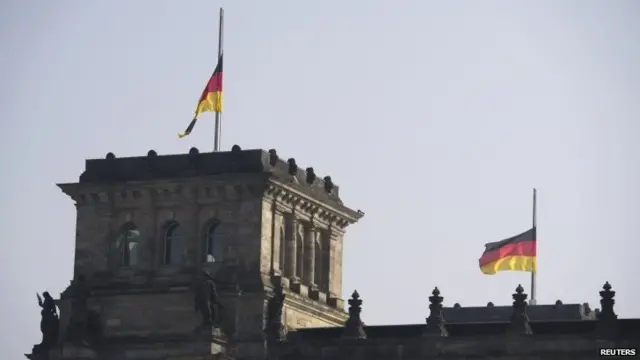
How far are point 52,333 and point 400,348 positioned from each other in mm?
16639

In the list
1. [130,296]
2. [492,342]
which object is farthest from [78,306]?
[492,342]

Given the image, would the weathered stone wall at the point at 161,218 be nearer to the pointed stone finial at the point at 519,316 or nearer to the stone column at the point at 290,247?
the stone column at the point at 290,247

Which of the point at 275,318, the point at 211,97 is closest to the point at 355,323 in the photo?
the point at 275,318

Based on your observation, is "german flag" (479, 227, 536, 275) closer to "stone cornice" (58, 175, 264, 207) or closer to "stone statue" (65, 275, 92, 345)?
"stone cornice" (58, 175, 264, 207)

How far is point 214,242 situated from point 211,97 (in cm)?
811

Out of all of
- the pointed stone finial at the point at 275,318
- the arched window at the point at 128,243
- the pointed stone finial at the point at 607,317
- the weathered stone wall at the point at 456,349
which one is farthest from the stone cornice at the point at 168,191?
the pointed stone finial at the point at 607,317

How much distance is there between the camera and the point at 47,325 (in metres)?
118

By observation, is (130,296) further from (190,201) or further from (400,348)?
(400,348)

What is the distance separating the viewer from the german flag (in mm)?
120188

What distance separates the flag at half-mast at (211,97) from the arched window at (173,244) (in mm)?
5408

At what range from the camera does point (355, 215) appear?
4884 inches

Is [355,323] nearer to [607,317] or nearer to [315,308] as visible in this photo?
[315,308]

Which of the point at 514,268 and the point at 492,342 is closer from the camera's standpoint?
the point at 492,342

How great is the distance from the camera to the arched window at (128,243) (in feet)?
→ 389
